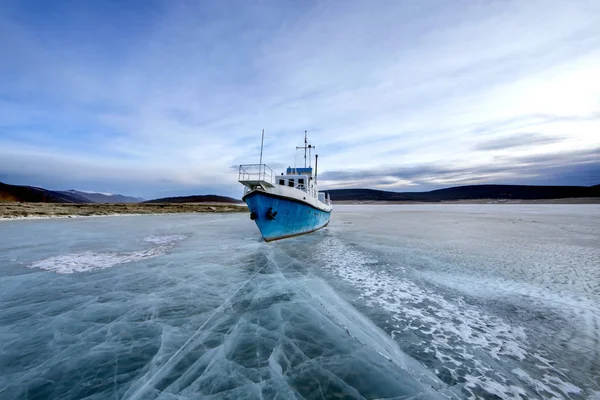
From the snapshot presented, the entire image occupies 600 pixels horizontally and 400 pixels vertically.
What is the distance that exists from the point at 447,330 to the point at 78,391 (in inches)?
215

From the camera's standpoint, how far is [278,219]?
521 inches

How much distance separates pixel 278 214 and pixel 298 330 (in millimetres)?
9021

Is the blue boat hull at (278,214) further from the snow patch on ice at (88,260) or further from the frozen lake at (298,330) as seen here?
the snow patch on ice at (88,260)

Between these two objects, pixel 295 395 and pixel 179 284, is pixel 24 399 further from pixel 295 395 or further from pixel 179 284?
pixel 179 284

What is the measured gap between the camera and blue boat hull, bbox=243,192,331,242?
12.3 m

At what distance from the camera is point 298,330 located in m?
4.30

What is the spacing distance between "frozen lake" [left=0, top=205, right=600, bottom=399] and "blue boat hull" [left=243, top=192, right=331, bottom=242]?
4274mm

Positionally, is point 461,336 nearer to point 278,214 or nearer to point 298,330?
point 298,330

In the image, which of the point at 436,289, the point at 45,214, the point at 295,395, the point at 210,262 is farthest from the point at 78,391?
the point at 45,214

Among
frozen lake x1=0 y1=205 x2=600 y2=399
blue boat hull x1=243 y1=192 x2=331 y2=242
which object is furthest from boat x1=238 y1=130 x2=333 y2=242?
frozen lake x1=0 y1=205 x2=600 y2=399

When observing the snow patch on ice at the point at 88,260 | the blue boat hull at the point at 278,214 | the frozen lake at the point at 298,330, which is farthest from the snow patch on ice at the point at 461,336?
the snow patch on ice at the point at 88,260

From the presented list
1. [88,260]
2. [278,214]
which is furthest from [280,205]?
[88,260]

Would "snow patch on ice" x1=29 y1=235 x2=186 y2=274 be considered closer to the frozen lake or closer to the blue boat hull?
the frozen lake

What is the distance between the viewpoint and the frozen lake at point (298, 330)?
9.77 ft
